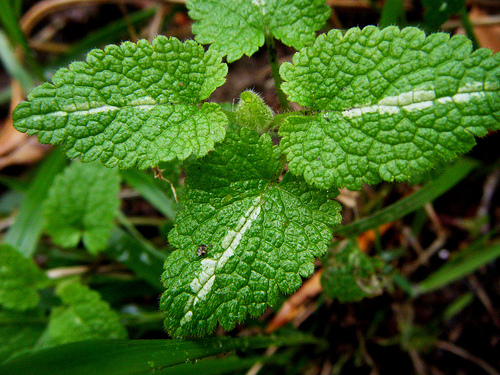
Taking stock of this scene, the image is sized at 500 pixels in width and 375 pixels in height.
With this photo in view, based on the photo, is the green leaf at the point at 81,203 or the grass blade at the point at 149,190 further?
the grass blade at the point at 149,190

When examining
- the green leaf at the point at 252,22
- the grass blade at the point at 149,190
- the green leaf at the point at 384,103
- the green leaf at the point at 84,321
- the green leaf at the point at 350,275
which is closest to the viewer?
the green leaf at the point at 384,103

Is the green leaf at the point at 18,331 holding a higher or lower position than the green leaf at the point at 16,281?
lower

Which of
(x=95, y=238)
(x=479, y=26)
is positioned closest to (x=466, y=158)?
(x=479, y=26)

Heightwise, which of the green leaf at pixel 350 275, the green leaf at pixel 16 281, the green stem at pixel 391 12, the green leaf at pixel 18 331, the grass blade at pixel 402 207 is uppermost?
the green stem at pixel 391 12

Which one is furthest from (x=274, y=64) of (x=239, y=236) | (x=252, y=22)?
(x=239, y=236)

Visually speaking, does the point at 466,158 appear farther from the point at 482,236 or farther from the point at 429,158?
the point at 429,158

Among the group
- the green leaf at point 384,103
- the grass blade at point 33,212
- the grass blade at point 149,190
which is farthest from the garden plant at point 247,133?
the grass blade at point 33,212

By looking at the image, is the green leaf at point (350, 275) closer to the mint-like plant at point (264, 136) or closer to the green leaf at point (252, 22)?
the mint-like plant at point (264, 136)

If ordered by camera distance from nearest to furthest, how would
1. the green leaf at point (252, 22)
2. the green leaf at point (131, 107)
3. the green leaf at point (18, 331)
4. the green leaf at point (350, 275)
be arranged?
1. the green leaf at point (131, 107)
2. the green leaf at point (252, 22)
3. the green leaf at point (350, 275)
4. the green leaf at point (18, 331)
